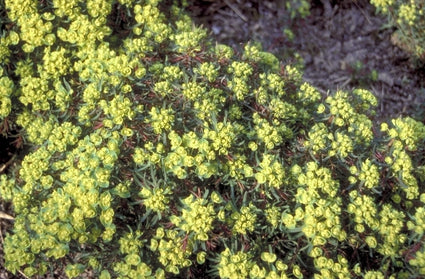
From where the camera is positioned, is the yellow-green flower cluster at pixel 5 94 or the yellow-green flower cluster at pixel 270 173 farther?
the yellow-green flower cluster at pixel 5 94

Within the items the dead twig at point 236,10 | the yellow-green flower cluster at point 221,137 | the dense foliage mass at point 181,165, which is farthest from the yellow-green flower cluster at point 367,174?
the dead twig at point 236,10

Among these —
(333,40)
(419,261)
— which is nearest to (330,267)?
(419,261)

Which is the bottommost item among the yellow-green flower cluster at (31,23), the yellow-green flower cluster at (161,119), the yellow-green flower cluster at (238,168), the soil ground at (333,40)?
the soil ground at (333,40)

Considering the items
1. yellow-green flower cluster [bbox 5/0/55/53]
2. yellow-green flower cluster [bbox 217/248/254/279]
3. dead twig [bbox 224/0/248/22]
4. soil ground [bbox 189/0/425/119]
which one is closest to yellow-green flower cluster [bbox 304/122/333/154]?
yellow-green flower cluster [bbox 217/248/254/279]

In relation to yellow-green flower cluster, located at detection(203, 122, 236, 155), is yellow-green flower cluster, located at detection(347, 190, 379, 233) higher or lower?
lower

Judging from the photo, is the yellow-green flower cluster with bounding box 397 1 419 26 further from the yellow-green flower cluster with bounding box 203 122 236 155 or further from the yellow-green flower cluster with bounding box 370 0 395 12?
the yellow-green flower cluster with bounding box 203 122 236 155

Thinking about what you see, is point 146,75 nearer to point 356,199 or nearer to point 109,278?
point 109,278

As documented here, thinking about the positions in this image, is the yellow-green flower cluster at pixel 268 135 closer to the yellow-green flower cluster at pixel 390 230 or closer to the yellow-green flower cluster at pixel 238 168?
the yellow-green flower cluster at pixel 238 168
